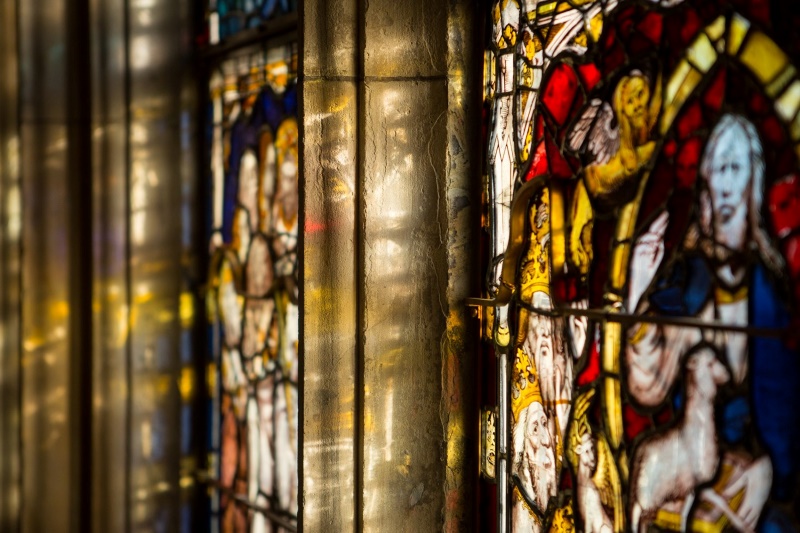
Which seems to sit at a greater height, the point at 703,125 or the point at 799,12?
the point at 799,12

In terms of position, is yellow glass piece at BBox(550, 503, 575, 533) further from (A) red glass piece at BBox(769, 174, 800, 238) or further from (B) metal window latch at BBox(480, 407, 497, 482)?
(A) red glass piece at BBox(769, 174, 800, 238)

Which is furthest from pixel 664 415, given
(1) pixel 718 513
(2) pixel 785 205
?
(2) pixel 785 205

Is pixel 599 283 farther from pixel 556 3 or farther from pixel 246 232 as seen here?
pixel 246 232

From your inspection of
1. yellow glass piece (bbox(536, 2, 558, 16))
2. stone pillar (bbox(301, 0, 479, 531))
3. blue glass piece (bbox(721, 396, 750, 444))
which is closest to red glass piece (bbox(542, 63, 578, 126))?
yellow glass piece (bbox(536, 2, 558, 16))

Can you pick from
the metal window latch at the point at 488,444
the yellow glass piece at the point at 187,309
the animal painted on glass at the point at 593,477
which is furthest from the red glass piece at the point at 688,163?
the yellow glass piece at the point at 187,309

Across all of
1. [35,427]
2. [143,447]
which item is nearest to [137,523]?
[143,447]

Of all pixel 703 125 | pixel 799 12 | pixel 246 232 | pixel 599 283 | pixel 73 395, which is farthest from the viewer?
pixel 73 395

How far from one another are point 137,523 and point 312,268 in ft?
4.65

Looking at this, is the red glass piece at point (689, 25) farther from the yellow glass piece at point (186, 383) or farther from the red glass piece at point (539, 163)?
the yellow glass piece at point (186, 383)

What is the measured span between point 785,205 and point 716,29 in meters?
0.31

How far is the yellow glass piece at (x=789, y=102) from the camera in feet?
4.16

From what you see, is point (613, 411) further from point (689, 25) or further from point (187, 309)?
point (187, 309)

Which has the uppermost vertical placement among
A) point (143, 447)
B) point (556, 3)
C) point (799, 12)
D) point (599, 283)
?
point (556, 3)

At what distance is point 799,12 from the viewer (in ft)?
4.15
